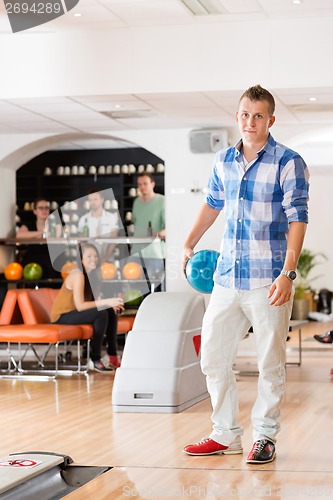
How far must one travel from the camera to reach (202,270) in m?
4.67

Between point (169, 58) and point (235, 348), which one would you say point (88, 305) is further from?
point (235, 348)

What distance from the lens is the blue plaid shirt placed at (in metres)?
4.25

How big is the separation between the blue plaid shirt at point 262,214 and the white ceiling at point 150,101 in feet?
10.4

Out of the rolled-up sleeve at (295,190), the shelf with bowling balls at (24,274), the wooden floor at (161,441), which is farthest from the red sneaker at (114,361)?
the rolled-up sleeve at (295,190)

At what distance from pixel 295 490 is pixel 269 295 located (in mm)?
814

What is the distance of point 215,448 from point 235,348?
1.66ft

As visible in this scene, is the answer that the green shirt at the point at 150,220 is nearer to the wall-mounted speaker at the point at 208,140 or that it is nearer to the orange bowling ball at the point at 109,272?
the orange bowling ball at the point at 109,272

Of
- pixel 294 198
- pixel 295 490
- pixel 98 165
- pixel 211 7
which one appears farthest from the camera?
pixel 98 165

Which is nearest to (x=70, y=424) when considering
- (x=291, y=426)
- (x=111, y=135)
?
(x=291, y=426)

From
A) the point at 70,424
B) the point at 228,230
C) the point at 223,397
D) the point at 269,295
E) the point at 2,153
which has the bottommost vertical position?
the point at 70,424

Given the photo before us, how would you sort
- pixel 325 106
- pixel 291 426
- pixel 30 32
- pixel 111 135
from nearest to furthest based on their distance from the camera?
pixel 291 426 → pixel 30 32 → pixel 325 106 → pixel 111 135

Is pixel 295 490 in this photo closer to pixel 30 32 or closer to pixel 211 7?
pixel 211 7

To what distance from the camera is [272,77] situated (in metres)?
7.84

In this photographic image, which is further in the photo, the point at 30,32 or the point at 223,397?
the point at 30,32
